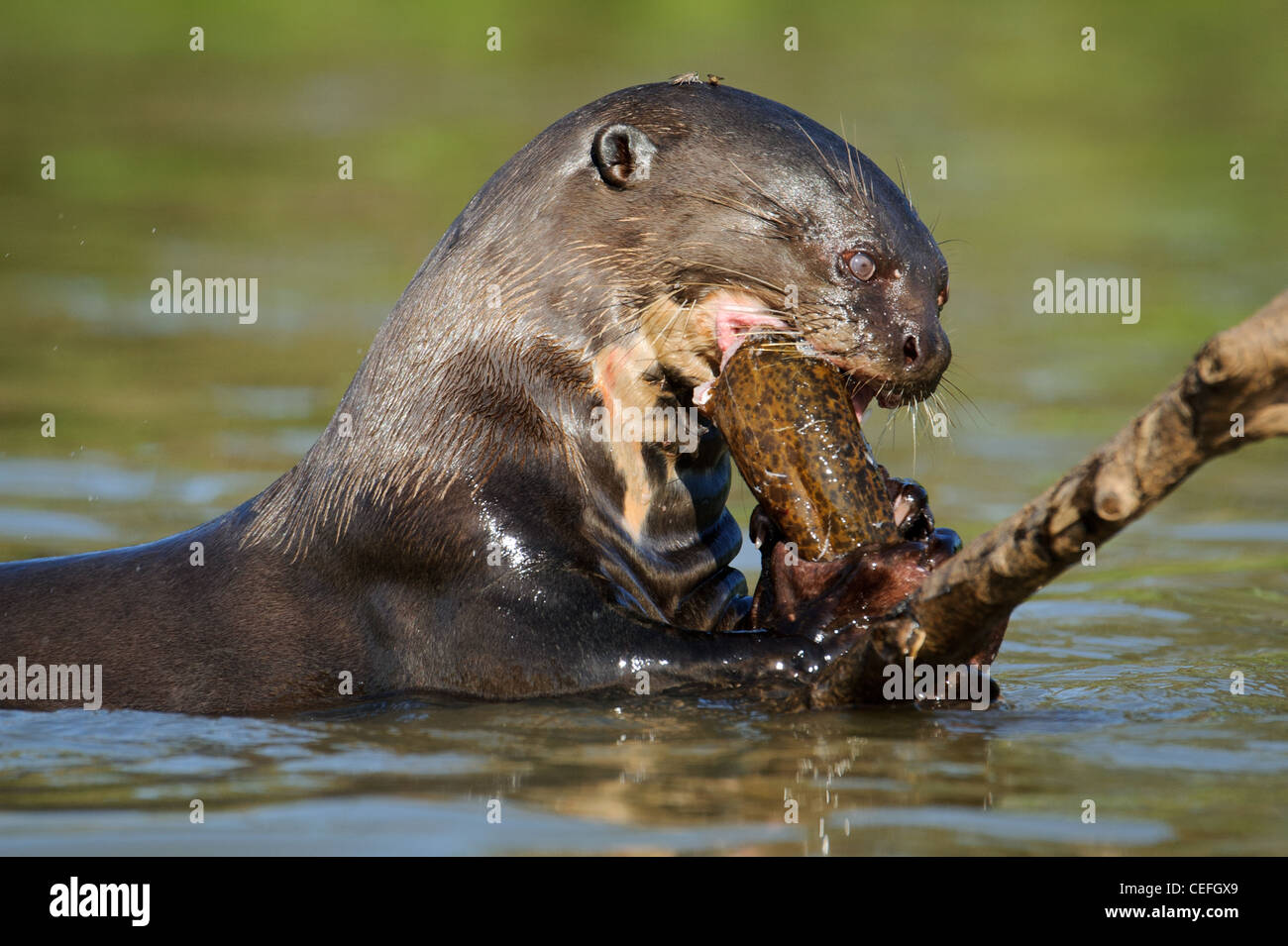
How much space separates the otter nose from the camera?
6508 millimetres

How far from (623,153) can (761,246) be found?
22.8 inches

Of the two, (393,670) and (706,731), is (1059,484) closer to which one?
(706,731)

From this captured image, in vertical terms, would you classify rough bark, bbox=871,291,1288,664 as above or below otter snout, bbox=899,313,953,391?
below

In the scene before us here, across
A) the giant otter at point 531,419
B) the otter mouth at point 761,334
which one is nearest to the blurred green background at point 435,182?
the giant otter at point 531,419

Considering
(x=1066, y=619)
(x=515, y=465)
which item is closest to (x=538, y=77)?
(x=1066, y=619)

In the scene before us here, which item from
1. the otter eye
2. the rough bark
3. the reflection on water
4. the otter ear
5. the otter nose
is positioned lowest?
the reflection on water

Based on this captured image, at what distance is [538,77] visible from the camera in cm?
2331

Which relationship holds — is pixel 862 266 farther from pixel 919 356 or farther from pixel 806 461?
pixel 806 461

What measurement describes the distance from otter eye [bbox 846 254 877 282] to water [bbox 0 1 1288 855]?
4.62 ft

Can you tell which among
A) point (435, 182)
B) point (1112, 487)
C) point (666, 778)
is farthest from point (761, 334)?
point (435, 182)

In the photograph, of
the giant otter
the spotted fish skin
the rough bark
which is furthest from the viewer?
the giant otter

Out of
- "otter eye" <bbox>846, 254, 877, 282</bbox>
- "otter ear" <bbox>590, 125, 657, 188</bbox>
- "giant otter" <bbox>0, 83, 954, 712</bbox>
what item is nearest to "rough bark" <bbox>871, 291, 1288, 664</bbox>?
"giant otter" <bbox>0, 83, 954, 712</bbox>

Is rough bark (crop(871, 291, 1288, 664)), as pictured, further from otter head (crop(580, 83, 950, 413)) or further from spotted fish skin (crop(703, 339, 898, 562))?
otter head (crop(580, 83, 950, 413))
